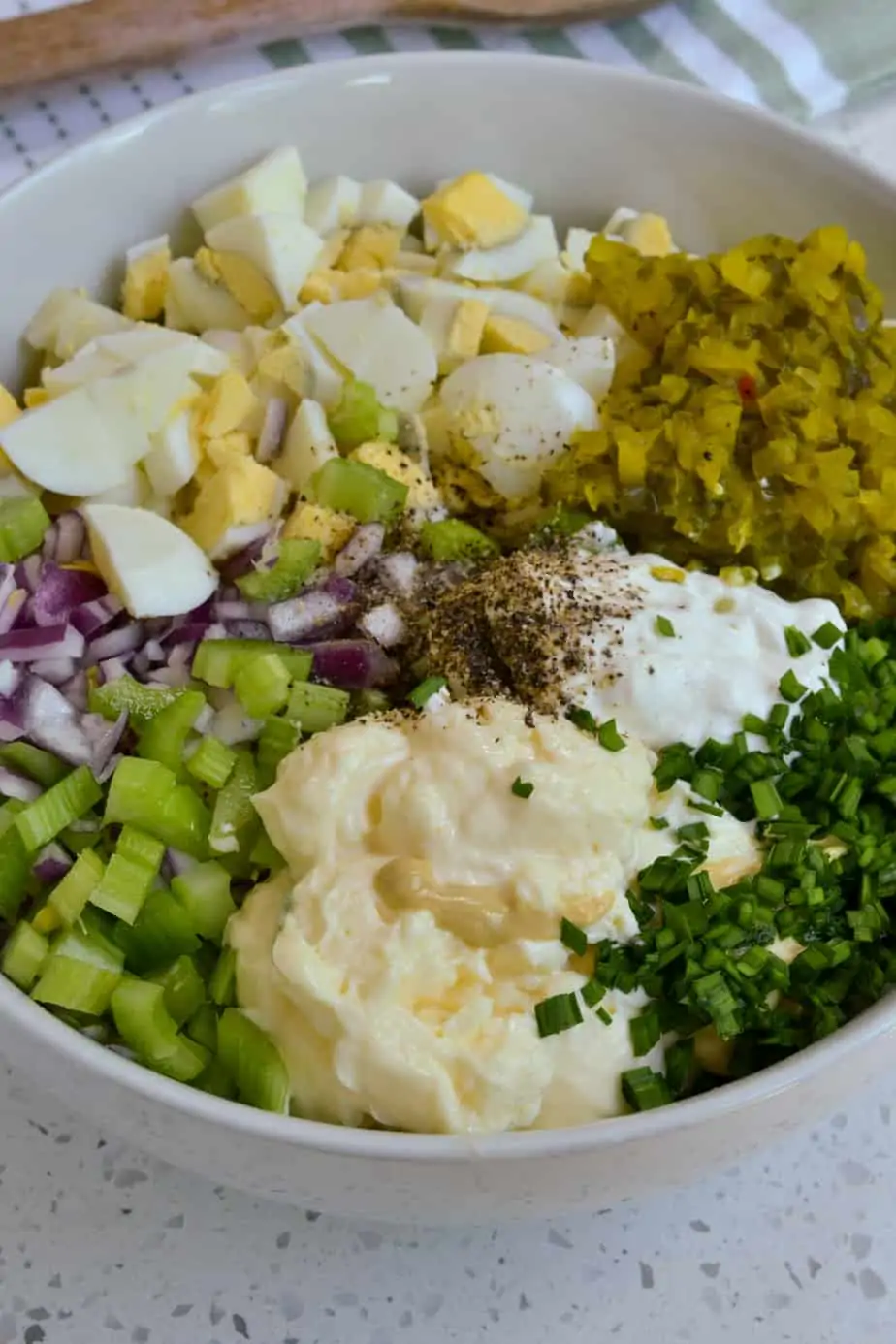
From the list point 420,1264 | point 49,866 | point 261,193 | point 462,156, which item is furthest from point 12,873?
point 462,156

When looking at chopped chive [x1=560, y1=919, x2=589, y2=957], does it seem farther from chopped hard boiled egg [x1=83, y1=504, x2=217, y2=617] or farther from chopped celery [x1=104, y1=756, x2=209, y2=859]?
chopped hard boiled egg [x1=83, y1=504, x2=217, y2=617]

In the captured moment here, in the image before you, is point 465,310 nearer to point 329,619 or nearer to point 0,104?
point 329,619

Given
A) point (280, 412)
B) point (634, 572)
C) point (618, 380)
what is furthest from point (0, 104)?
point (634, 572)

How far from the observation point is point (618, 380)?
1564mm

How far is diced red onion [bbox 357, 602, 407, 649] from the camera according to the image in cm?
134

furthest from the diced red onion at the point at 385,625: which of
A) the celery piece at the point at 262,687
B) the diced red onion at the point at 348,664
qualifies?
the celery piece at the point at 262,687

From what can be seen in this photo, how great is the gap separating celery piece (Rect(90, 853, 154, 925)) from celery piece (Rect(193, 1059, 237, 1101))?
0.14m

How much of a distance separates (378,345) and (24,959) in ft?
2.70

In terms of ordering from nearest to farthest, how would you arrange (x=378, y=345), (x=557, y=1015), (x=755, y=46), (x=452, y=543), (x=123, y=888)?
(x=557, y=1015), (x=123, y=888), (x=452, y=543), (x=378, y=345), (x=755, y=46)

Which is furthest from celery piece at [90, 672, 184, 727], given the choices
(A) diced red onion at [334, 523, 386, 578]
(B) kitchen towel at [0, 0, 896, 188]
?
(B) kitchen towel at [0, 0, 896, 188]

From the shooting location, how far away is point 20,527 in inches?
52.9

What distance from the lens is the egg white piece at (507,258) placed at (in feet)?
5.41

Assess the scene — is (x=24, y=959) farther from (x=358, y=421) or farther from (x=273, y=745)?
(x=358, y=421)

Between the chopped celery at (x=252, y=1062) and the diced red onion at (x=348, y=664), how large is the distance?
1.22ft
